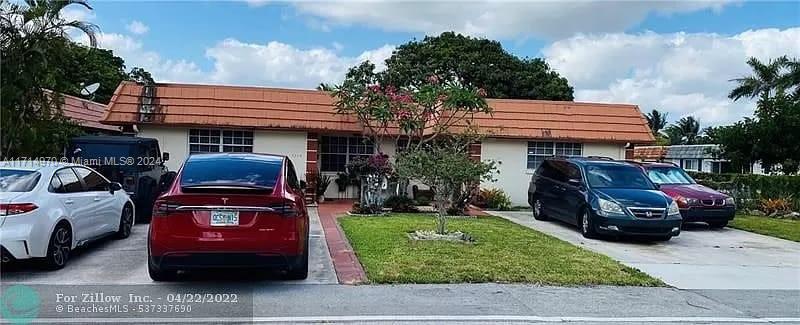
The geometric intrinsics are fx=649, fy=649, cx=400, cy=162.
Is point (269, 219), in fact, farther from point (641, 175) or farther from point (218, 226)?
point (641, 175)

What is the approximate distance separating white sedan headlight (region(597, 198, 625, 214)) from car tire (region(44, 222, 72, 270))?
911cm

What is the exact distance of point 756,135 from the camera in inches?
975

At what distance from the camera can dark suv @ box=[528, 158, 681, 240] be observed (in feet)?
40.0

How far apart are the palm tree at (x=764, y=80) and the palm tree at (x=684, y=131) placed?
32685mm

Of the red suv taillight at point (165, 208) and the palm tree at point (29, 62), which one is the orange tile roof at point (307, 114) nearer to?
the palm tree at point (29, 62)

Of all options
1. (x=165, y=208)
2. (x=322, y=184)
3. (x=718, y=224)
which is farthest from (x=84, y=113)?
(x=718, y=224)

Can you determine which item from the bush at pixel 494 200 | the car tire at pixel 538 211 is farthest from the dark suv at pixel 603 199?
the bush at pixel 494 200

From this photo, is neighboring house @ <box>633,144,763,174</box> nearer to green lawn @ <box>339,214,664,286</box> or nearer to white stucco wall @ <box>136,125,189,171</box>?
white stucco wall @ <box>136,125,189,171</box>

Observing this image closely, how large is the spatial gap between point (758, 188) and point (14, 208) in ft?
63.1

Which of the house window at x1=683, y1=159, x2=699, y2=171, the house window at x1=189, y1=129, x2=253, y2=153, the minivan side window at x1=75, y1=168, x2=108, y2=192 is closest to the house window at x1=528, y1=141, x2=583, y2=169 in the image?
the house window at x1=189, y1=129, x2=253, y2=153

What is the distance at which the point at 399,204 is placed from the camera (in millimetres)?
16625

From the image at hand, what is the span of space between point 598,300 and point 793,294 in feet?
9.03

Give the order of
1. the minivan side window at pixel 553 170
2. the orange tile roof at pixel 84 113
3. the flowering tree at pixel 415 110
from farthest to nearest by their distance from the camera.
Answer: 1. the orange tile roof at pixel 84 113
2. the flowering tree at pixel 415 110
3. the minivan side window at pixel 553 170

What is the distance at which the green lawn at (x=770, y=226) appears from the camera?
47.1 feet
